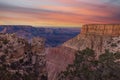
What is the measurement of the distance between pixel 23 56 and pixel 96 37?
50.6 meters

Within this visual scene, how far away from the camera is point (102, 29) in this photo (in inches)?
4739

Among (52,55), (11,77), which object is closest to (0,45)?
(11,77)

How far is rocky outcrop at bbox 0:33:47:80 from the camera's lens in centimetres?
6231

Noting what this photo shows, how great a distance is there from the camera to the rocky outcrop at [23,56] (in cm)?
6231

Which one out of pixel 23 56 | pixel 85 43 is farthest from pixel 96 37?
pixel 23 56

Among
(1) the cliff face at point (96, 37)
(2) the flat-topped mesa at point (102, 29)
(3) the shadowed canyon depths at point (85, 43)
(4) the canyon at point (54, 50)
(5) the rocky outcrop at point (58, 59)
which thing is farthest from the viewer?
(5) the rocky outcrop at point (58, 59)

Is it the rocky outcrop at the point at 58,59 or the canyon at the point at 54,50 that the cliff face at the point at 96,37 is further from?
the rocky outcrop at the point at 58,59

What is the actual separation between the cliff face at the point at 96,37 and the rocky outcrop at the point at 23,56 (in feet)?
103

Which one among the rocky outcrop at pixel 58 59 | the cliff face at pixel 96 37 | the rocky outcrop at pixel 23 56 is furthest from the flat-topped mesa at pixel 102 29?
the rocky outcrop at pixel 23 56

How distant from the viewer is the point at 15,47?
6731 cm

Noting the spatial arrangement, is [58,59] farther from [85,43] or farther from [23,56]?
[23,56]

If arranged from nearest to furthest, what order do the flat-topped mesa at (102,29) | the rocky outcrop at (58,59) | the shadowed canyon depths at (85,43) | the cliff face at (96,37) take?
1. the cliff face at (96,37)
2. the shadowed canyon depths at (85,43)
3. the flat-topped mesa at (102,29)
4. the rocky outcrop at (58,59)

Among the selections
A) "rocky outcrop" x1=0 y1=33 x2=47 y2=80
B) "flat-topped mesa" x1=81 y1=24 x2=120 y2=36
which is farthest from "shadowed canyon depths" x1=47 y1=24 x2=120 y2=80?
"rocky outcrop" x1=0 y1=33 x2=47 y2=80

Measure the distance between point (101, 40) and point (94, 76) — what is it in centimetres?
6096
